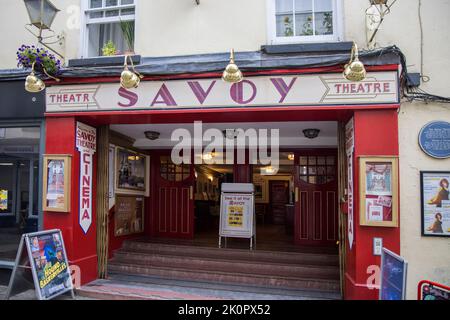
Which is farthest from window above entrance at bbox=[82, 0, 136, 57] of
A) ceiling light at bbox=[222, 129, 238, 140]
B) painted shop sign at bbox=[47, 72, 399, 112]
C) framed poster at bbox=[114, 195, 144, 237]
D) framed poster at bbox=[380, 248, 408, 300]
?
framed poster at bbox=[380, 248, 408, 300]

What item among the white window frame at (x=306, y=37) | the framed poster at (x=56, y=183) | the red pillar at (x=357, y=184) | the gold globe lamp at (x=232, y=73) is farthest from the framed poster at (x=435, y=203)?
the framed poster at (x=56, y=183)

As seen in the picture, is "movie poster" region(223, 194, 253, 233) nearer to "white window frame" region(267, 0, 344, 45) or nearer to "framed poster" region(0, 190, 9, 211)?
"white window frame" region(267, 0, 344, 45)

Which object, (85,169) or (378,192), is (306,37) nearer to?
(378,192)

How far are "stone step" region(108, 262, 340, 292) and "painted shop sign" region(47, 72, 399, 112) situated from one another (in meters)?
3.20

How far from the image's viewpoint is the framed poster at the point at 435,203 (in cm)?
545

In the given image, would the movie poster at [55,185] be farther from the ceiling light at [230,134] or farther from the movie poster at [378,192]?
the movie poster at [378,192]

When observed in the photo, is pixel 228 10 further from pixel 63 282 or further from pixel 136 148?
pixel 63 282

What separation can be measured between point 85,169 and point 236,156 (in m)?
3.93

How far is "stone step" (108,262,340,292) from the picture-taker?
21.2 feet

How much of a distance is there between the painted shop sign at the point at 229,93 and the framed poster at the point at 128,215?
2570 millimetres

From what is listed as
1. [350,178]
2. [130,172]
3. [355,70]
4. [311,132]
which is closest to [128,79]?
[355,70]

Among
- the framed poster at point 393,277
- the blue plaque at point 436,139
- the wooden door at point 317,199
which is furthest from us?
the wooden door at point 317,199

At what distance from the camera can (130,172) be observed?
8578mm
